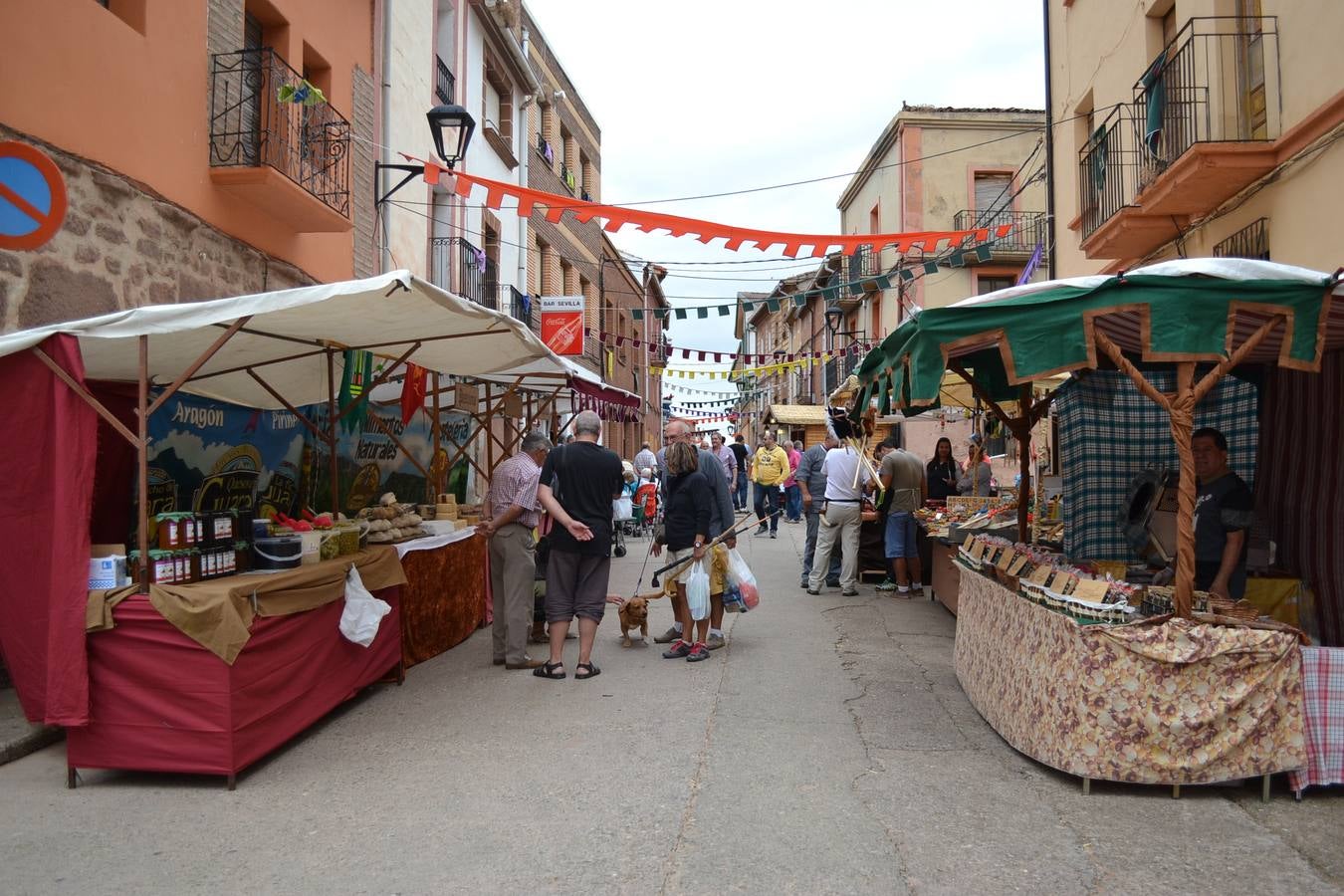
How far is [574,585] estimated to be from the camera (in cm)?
714

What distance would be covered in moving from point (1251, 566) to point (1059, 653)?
2523mm

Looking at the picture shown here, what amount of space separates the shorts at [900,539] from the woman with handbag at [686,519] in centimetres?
367

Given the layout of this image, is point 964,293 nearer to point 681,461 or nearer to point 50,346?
point 681,461

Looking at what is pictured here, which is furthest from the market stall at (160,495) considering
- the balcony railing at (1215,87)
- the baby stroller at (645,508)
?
the baby stroller at (645,508)

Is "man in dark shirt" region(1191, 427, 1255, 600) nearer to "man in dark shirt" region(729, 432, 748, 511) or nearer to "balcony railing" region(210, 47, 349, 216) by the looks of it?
"balcony railing" region(210, 47, 349, 216)

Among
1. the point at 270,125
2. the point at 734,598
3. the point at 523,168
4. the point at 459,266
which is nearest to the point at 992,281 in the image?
the point at 523,168

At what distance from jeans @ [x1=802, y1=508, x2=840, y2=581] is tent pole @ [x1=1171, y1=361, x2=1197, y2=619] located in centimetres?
673

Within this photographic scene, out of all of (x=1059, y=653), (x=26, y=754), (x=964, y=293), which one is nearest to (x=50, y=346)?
(x=26, y=754)

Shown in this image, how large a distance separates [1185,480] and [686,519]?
390 centimetres

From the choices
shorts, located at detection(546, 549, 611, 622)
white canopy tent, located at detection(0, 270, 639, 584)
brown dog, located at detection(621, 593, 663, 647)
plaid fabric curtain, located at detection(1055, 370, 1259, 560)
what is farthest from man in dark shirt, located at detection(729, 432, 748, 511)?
shorts, located at detection(546, 549, 611, 622)

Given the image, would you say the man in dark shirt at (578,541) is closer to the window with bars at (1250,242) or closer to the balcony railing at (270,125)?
the balcony railing at (270,125)

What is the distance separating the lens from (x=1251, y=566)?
6352 mm

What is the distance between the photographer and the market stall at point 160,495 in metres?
4.68

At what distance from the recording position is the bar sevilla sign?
18.1m
